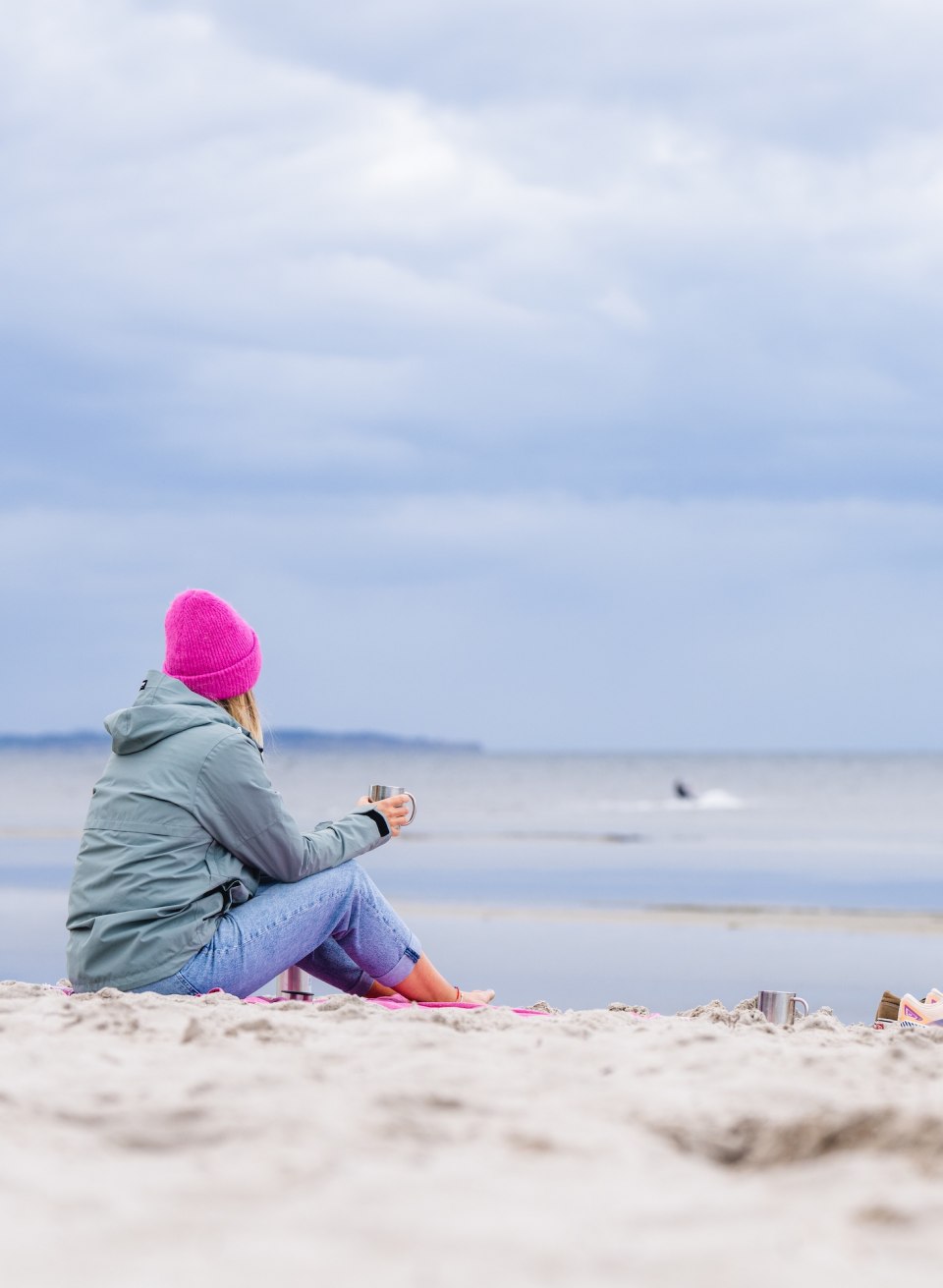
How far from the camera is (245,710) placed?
166 inches

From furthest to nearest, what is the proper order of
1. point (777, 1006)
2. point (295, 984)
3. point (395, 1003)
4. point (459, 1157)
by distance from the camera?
point (295, 984) → point (395, 1003) → point (777, 1006) → point (459, 1157)

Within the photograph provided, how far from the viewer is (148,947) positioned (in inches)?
151

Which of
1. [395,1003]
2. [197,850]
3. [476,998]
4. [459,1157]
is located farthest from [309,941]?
[459,1157]

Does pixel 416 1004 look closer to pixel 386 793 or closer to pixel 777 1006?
pixel 386 793

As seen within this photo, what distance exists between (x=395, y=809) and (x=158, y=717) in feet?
2.97

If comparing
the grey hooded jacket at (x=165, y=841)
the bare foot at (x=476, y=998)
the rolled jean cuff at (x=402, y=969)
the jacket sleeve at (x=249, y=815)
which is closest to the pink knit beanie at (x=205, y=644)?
the grey hooded jacket at (x=165, y=841)

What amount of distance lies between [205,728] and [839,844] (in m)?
16.8

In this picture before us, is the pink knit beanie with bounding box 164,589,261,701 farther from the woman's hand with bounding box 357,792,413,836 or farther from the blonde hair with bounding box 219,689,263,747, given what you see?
the woman's hand with bounding box 357,792,413,836

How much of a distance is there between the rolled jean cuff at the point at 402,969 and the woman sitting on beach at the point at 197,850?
0.29 meters

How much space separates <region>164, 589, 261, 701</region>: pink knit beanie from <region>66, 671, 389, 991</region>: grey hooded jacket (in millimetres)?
123

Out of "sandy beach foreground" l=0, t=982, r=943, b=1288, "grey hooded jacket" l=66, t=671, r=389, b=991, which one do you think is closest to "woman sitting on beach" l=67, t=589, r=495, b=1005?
"grey hooded jacket" l=66, t=671, r=389, b=991

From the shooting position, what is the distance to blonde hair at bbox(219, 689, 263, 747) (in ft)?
13.7

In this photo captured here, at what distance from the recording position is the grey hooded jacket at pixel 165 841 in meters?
3.83

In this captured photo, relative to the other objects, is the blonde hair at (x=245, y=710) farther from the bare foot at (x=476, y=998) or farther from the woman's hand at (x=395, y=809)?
the bare foot at (x=476, y=998)
